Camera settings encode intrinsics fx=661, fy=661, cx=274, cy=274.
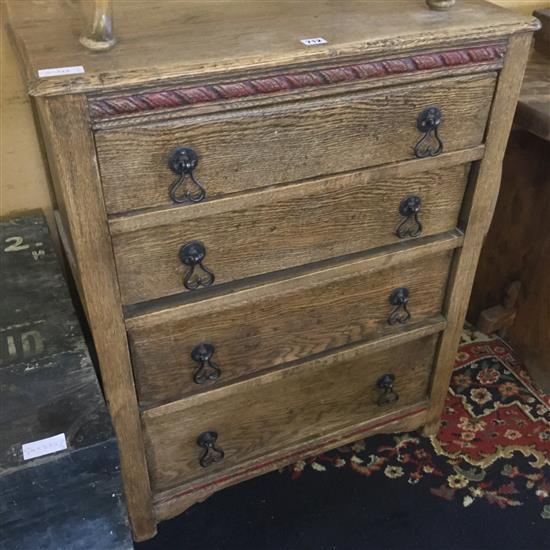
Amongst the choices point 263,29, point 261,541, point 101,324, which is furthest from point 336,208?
point 261,541

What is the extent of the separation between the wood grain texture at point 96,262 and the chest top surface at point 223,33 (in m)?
0.05

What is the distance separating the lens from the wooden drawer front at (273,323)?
3.75ft

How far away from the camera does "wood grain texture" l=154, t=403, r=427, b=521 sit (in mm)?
1373

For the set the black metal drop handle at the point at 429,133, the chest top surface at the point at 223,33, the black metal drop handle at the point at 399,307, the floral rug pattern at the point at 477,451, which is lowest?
the floral rug pattern at the point at 477,451

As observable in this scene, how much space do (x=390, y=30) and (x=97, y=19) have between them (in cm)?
44

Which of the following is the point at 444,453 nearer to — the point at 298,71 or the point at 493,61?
the point at 493,61

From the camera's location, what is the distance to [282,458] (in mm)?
1457

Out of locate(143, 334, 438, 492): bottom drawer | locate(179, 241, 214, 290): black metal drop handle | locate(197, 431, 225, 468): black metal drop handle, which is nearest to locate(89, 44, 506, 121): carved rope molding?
locate(179, 241, 214, 290): black metal drop handle

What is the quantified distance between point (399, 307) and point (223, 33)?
0.64 m

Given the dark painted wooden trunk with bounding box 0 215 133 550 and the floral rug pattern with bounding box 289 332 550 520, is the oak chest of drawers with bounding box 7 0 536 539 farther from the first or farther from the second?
the floral rug pattern with bounding box 289 332 550 520

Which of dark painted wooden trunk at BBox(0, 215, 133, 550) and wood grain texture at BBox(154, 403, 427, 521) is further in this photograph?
wood grain texture at BBox(154, 403, 427, 521)

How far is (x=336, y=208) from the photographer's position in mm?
1145

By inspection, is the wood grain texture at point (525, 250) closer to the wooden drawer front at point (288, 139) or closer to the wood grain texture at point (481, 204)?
the wood grain texture at point (481, 204)

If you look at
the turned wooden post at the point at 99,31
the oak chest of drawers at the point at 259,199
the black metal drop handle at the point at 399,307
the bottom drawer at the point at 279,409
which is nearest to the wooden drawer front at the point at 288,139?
the oak chest of drawers at the point at 259,199
